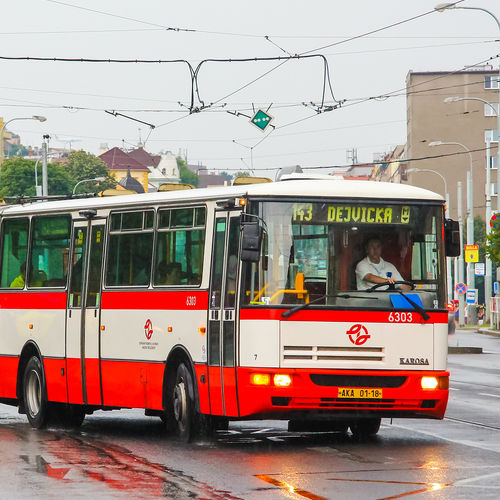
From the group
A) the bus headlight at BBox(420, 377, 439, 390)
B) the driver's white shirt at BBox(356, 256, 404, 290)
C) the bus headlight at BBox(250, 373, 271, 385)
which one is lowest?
the bus headlight at BBox(420, 377, 439, 390)

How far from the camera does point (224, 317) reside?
14047mm

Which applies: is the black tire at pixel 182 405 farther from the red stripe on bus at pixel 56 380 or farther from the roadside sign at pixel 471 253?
the roadside sign at pixel 471 253

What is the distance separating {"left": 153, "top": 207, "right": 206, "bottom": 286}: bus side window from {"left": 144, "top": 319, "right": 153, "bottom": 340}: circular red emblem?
42cm

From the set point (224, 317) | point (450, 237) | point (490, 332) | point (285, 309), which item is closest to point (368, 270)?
point (285, 309)

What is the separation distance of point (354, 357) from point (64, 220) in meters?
5.05

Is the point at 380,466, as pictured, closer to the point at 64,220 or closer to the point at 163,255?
the point at 163,255

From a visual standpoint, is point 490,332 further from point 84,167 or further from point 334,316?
point 84,167

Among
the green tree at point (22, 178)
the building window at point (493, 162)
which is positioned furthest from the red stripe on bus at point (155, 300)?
the green tree at point (22, 178)

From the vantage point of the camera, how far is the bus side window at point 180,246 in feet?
48.5

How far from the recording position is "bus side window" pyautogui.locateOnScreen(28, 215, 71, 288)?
1733cm

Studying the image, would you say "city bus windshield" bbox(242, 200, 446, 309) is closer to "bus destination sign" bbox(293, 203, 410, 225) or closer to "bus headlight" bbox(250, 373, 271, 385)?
"bus destination sign" bbox(293, 203, 410, 225)

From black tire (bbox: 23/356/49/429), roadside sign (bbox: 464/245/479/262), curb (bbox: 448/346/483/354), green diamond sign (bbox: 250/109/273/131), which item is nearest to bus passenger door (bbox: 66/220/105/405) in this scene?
black tire (bbox: 23/356/49/429)

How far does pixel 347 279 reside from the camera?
13.9m

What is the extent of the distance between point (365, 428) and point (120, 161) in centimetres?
17791
